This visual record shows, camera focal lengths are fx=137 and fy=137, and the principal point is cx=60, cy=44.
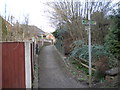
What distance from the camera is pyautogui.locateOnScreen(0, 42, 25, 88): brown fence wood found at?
437 centimetres

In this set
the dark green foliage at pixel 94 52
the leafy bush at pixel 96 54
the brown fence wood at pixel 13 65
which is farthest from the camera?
the dark green foliage at pixel 94 52

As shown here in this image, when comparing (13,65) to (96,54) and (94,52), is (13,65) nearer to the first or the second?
(96,54)

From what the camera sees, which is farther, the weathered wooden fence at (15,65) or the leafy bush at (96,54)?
the leafy bush at (96,54)

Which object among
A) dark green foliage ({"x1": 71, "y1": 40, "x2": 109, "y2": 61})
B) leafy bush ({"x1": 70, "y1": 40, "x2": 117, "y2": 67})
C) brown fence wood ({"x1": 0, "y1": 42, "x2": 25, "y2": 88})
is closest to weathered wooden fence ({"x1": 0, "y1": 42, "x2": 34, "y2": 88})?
brown fence wood ({"x1": 0, "y1": 42, "x2": 25, "y2": 88})

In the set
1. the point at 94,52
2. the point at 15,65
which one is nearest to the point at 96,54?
the point at 94,52

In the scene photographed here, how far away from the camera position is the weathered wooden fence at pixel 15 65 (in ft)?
14.3

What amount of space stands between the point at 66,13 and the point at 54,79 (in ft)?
21.3

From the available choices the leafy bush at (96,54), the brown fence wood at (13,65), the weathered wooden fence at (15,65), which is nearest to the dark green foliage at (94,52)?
the leafy bush at (96,54)

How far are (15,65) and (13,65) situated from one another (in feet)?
0.21

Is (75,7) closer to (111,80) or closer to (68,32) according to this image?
(68,32)

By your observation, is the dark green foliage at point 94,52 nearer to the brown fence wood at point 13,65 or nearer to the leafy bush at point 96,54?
the leafy bush at point 96,54

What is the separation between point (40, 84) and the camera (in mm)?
5543

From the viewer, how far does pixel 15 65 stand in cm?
443

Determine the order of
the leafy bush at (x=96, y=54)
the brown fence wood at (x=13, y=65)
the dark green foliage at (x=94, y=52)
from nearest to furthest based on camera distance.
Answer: the brown fence wood at (x=13, y=65) → the leafy bush at (x=96, y=54) → the dark green foliage at (x=94, y=52)
